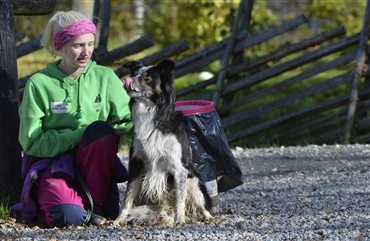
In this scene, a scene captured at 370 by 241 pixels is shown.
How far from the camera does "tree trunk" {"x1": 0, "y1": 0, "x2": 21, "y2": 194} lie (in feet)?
15.9

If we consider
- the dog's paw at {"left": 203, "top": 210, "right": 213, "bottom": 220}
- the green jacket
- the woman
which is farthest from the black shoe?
the dog's paw at {"left": 203, "top": 210, "right": 213, "bottom": 220}

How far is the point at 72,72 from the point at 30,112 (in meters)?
0.36

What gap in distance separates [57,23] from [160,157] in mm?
1005

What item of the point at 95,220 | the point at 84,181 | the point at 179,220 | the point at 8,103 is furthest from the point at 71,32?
the point at 179,220

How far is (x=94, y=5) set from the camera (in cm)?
844

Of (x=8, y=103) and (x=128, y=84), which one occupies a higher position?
(x=128, y=84)

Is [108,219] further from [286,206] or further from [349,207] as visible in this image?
[349,207]

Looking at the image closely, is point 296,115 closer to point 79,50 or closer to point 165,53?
point 165,53

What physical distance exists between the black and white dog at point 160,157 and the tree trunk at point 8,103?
86cm

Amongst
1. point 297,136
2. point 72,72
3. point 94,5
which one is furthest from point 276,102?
point 72,72

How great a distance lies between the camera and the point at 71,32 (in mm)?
4543

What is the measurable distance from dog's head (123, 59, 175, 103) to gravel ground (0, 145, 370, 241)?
74 centimetres

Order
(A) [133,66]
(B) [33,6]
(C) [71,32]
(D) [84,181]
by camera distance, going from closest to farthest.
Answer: (A) [133,66]
(C) [71,32]
(D) [84,181]
(B) [33,6]

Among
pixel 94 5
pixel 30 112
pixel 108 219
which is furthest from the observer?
pixel 94 5
